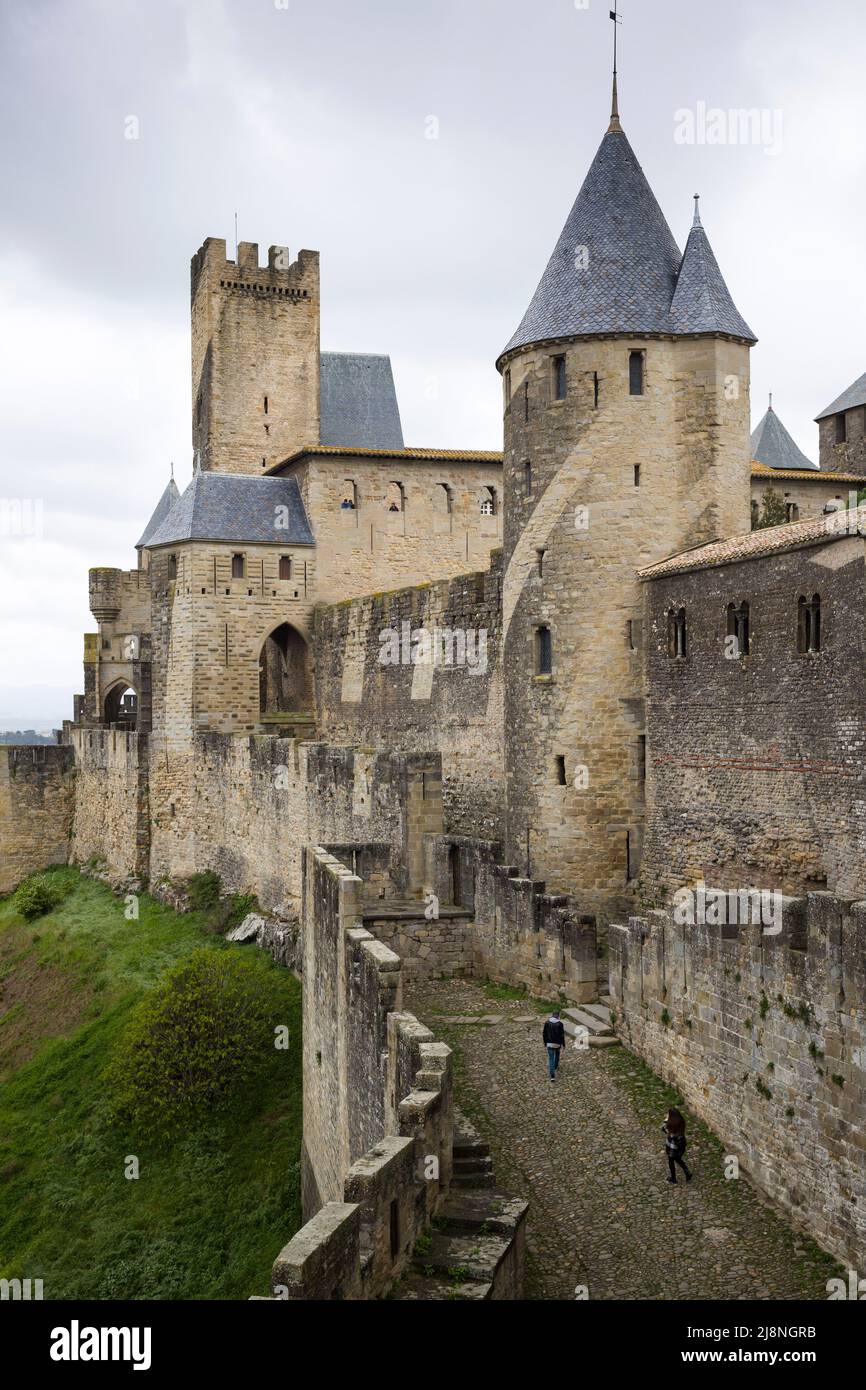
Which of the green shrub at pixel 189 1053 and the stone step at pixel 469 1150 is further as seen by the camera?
the green shrub at pixel 189 1053

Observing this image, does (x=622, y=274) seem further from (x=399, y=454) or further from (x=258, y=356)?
(x=258, y=356)

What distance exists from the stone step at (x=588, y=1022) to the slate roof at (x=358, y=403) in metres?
27.0

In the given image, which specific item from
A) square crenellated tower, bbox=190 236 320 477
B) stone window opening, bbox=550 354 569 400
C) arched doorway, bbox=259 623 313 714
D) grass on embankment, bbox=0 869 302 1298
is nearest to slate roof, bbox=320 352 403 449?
square crenellated tower, bbox=190 236 320 477

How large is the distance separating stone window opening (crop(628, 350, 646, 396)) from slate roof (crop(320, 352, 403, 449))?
2146 cm

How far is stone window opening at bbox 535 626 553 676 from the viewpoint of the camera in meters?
20.7

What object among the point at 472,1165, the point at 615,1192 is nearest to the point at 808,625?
the point at 615,1192

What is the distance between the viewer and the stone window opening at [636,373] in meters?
20.1

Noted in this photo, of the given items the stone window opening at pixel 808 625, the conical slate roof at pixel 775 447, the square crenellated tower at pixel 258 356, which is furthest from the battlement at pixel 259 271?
the stone window opening at pixel 808 625

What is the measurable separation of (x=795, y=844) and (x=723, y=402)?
774 centimetres

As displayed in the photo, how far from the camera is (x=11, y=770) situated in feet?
143

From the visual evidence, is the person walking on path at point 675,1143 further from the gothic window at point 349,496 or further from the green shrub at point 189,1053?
the gothic window at point 349,496

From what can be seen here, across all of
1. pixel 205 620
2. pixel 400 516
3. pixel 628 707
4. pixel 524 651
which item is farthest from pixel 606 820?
pixel 400 516

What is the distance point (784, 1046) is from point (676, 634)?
814 centimetres
